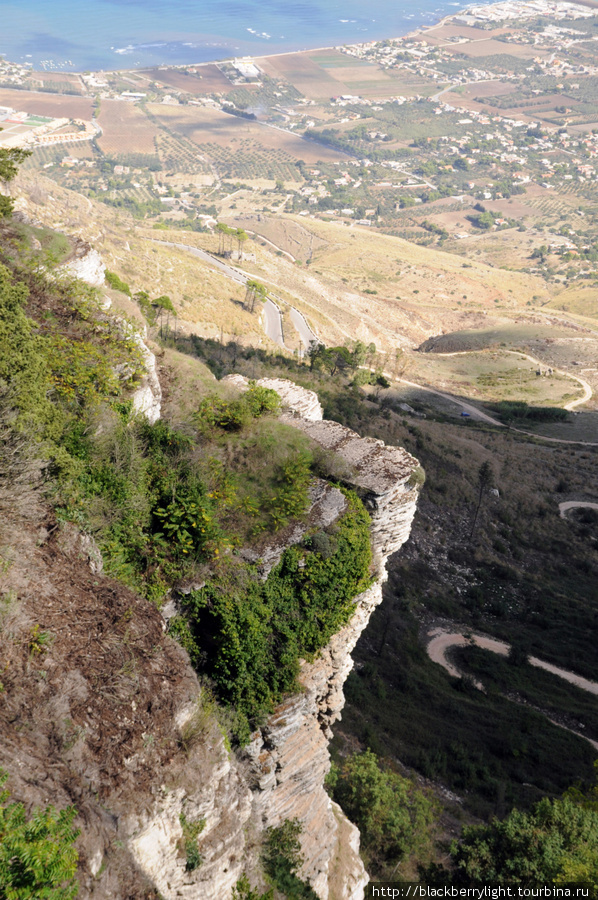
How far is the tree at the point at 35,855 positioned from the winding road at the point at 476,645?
89.3ft

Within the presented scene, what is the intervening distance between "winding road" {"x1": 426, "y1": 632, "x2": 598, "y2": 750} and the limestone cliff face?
48.3ft

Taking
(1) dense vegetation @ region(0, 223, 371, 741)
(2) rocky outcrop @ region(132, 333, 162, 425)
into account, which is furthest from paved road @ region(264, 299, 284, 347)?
(1) dense vegetation @ region(0, 223, 371, 741)

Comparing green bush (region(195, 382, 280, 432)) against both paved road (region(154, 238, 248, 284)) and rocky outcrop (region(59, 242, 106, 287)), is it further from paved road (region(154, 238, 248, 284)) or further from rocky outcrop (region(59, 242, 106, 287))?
paved road (region(154, 238, 248, 284))

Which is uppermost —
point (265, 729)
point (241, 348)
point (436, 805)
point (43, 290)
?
point (43, 290)

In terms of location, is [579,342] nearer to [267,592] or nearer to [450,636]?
[450,636]

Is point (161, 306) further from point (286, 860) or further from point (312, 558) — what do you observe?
point (286, 860)

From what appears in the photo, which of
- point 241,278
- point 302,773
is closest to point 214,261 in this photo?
point 241,278

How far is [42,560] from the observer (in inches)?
429

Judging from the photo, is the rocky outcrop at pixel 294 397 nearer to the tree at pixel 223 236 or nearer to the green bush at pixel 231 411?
the green bush at pixel 231 411

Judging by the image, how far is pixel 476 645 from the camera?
33312 millimetres

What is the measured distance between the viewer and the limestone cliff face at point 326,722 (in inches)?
561

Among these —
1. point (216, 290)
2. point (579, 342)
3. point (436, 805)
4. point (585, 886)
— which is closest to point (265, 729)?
point (585, 886)

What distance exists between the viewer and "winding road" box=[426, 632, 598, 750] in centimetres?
3162

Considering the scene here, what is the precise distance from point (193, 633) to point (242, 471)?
460 cm
